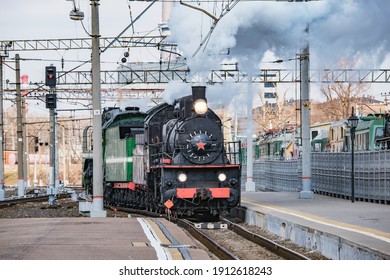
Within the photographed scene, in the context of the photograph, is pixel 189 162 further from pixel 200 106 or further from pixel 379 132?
pixel 379 132

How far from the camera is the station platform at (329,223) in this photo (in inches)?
388

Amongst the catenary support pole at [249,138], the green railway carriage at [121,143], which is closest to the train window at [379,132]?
the catenary support pole at [249,138]

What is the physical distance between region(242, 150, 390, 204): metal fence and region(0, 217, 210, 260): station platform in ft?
21.1

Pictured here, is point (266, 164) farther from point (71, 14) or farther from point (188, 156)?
point (71, 14)

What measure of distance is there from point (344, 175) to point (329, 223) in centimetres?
779

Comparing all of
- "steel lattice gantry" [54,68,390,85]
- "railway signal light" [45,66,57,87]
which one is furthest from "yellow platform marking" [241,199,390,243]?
"steel lattice gantry" [54,68,390,85]

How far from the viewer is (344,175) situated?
68.2ft

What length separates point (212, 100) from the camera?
56.9 ft

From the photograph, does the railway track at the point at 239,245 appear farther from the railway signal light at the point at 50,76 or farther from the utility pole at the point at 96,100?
the railway signal light at the point at 50,76

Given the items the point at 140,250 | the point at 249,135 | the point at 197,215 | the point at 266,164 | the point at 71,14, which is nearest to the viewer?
the point at 140,250


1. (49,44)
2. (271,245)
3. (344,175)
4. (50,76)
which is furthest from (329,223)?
(50,76)

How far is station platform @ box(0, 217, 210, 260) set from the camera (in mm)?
9039

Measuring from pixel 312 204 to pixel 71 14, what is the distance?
6809mm
